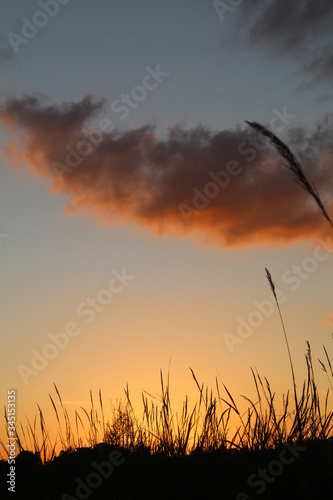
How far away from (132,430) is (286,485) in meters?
1.98

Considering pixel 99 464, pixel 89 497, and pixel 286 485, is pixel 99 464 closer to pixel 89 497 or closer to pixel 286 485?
pixel 89 497

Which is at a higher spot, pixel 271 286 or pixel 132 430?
pixel 271 286

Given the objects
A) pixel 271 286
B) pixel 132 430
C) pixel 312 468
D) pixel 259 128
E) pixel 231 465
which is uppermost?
pixel 259 128

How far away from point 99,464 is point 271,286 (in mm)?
2113

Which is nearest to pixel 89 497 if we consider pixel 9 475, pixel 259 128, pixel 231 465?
pixel 231 465

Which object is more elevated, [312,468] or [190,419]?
[190,419]

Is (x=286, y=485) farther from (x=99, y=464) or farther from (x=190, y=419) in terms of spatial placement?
(x=99, y=464)

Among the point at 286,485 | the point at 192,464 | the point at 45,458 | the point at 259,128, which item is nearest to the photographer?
the point at 259,128

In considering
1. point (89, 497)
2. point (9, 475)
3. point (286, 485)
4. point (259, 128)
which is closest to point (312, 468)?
point (286, 485)

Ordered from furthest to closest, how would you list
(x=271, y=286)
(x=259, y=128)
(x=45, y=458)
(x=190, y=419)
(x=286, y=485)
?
(x=45, y=458) < (x=190, y=419) < (x=271, y=286) < (x=286, y=485) < (x=259, y=128)

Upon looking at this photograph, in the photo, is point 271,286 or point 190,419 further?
point 190,419

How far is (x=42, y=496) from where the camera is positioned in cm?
452

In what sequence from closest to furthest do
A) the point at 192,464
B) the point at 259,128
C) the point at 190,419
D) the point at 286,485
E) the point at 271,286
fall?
the point at 259,128 → the point at 286,485 → the point at 271,286 → the point at 192,464 → the point at 190,419

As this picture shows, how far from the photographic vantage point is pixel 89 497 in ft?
13.5
